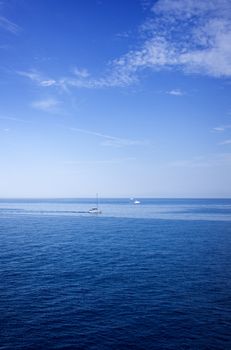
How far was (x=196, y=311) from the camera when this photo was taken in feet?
117

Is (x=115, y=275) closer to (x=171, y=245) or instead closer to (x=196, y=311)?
(x=196, y=311)

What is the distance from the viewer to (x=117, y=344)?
2847cm

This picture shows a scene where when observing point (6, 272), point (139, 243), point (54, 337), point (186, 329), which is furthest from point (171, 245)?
point (54, 337)

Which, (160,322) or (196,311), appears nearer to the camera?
(160,322)

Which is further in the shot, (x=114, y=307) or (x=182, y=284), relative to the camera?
(x=182, y=284)

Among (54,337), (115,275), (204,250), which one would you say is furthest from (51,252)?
(54,337)

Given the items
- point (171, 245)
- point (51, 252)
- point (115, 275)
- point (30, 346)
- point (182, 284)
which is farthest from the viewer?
point (171, 245)

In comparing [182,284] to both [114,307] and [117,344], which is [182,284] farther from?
[117,344]

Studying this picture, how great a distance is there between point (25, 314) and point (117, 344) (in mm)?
11619

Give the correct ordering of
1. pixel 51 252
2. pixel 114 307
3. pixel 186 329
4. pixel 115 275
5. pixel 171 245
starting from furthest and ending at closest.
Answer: pixel 171 245 → pixel 51 252 → pixel 115 275 → pixel 114 307 → pixel 186 329

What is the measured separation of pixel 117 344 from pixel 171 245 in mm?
50605

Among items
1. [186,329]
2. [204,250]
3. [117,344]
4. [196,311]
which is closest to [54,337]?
[117,344]

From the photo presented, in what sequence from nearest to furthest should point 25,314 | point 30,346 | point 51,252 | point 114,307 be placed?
point 30,346, point 25,314, point 114,307, point 51,252

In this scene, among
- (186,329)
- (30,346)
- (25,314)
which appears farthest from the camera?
(25,314)
